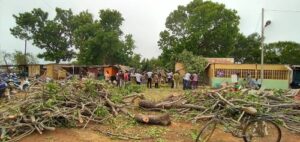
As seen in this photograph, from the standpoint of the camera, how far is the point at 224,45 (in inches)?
1609

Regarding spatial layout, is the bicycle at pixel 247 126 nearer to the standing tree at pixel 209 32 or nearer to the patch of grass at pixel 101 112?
the patch of grass at pixel 101 112

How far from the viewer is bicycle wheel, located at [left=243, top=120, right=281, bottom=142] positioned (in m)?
7.60

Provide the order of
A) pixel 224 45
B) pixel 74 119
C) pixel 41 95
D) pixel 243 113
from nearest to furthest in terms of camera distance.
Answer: pixel 243 113
pixel 74 119
pixel 41 95
pixel 224 45

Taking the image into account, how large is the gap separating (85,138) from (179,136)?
2.22 meters

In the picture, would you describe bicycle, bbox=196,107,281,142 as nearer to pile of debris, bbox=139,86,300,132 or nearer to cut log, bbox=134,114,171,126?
pile of debris, bbox=139,86,300,132

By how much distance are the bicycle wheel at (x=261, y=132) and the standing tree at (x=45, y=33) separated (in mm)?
40161

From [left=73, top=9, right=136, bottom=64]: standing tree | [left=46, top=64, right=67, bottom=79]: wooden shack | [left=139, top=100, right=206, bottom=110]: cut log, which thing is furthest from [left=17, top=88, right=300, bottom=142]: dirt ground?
[left=73, top=9, right=136, bottom=64]: standing tree

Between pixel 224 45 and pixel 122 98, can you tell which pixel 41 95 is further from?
pixel 224 45

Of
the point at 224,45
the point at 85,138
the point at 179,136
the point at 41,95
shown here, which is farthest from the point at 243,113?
the point at 224,45

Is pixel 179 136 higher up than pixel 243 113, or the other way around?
pixel 243 113

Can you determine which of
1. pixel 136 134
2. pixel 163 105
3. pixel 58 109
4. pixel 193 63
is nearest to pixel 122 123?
pixel 136 134

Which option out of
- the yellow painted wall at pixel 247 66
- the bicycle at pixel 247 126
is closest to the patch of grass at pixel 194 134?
the bicycle at pixel 247 126

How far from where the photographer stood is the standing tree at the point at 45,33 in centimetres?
4628

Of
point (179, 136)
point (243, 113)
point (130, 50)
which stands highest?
point (130, 50)
